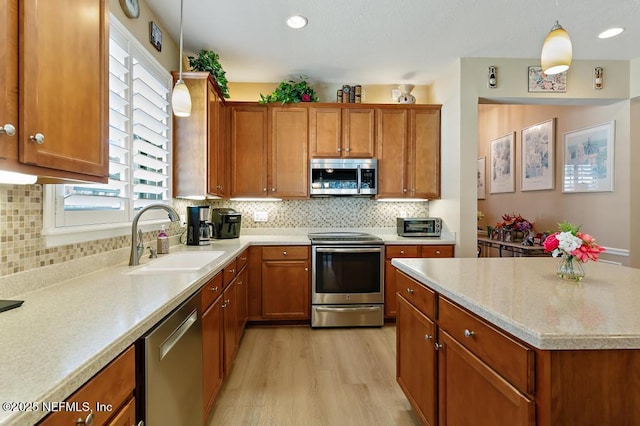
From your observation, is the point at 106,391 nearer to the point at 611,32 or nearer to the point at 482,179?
the point at 611,32

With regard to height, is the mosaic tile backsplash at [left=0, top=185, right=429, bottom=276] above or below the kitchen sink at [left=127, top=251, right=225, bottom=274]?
above

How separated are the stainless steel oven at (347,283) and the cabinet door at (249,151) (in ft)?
3.04

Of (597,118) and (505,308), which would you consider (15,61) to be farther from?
(597,118)

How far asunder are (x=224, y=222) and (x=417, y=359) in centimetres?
232

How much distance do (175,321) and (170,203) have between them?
1733 mm

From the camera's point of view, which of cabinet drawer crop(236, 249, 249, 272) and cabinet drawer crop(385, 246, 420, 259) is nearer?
cabinet drawer crop(236, 249, 249, 272)

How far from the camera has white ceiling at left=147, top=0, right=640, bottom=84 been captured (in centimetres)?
238

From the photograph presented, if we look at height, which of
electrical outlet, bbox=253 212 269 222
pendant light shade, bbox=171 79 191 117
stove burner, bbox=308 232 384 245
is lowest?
stove burner, bbox=308 232 384 245

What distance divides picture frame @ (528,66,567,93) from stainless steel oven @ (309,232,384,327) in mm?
2208

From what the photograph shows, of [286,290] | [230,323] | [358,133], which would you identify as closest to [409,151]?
[358,133]

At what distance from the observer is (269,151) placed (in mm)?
3582

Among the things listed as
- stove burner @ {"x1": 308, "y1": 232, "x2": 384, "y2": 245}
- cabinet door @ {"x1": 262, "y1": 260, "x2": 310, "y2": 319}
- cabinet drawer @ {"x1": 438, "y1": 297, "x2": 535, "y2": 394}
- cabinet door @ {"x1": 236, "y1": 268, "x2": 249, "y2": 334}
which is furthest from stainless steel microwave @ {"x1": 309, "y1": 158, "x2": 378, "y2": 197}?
cabinet drawer @ {"x1": 438, "y1": 297, "x2": 535, "y2": 394}

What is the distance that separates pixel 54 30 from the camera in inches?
39.2

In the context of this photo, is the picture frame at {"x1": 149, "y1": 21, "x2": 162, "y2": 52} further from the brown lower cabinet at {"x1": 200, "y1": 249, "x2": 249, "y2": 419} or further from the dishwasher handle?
the dishwasher handle
